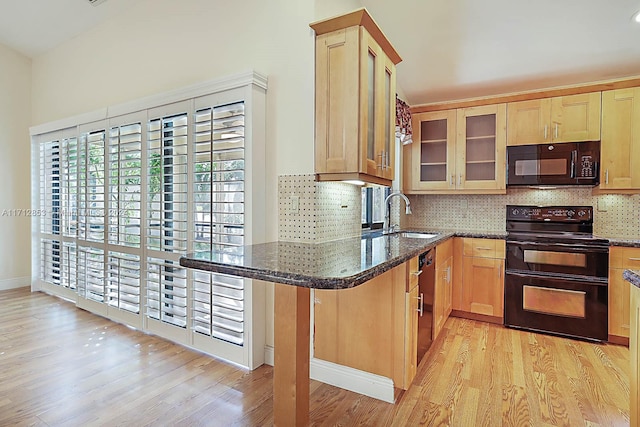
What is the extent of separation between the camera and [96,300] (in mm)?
3404

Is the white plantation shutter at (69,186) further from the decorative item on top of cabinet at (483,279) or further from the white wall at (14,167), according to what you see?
the decorative item on top of cabinet at (483,279)

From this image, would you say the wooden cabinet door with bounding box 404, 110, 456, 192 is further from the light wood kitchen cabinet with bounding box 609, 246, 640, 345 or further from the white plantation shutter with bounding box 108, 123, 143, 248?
the white plantation shutter with bounding box 108, 123, 143, 248

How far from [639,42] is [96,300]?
5.37 m

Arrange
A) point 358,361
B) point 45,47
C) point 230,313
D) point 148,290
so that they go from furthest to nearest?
point 45,47 → point 148,290 → point 230,313 → point 358,361

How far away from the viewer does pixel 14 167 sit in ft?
14.8

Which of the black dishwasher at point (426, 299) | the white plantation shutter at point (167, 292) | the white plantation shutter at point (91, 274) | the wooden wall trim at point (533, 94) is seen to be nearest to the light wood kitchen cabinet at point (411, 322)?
the black dishwasher at point (426, 299)

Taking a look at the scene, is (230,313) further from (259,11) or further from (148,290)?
(259,11)

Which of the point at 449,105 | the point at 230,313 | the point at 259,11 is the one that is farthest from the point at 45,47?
the point at 449,105

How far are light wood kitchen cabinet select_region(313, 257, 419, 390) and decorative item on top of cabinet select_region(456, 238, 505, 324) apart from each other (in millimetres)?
1519

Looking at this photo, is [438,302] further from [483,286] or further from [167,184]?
[167,184]

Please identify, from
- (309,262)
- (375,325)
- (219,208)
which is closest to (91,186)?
(219,208)

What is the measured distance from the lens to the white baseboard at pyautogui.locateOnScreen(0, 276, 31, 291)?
443 centimetres

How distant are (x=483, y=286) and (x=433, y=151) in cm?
153

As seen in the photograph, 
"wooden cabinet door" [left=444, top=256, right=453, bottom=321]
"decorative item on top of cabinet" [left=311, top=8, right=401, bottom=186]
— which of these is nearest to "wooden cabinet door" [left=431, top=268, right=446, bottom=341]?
"wooden cabinet door" [left=444, top=256, right=453, bottom=321]
